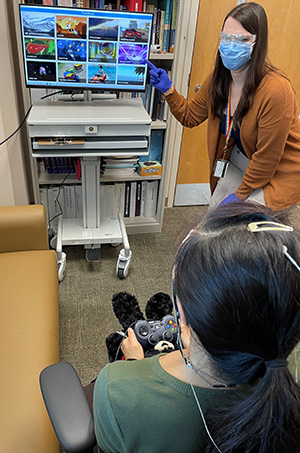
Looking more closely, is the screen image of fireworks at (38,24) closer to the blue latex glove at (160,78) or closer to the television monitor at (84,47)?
the television monitor at (84,47)

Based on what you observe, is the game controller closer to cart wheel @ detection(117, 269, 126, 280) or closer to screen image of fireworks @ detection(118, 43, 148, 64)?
cart wheel @ detection(117, 269, 126, 280)

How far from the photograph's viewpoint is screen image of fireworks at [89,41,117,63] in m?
1.72

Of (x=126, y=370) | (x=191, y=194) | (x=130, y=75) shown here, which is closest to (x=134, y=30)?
(x=130, y=75)

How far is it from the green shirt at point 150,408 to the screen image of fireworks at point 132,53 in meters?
1.55

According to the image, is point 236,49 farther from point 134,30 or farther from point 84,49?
point 84,49

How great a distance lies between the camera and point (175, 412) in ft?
1.99

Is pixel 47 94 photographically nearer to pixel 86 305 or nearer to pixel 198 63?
pixel 198 63

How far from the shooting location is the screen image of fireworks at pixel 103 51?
1.72m

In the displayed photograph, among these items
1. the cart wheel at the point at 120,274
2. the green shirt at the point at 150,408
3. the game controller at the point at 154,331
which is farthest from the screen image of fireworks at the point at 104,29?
the green shirt at the point at 150,408

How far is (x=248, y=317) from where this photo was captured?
51 cm

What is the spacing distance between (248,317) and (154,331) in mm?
595

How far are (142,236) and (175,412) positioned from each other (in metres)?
1.98

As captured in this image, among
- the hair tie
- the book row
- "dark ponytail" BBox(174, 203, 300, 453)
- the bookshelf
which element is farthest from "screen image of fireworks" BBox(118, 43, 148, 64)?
the hair tie

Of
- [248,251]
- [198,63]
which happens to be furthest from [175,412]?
[198,63]
